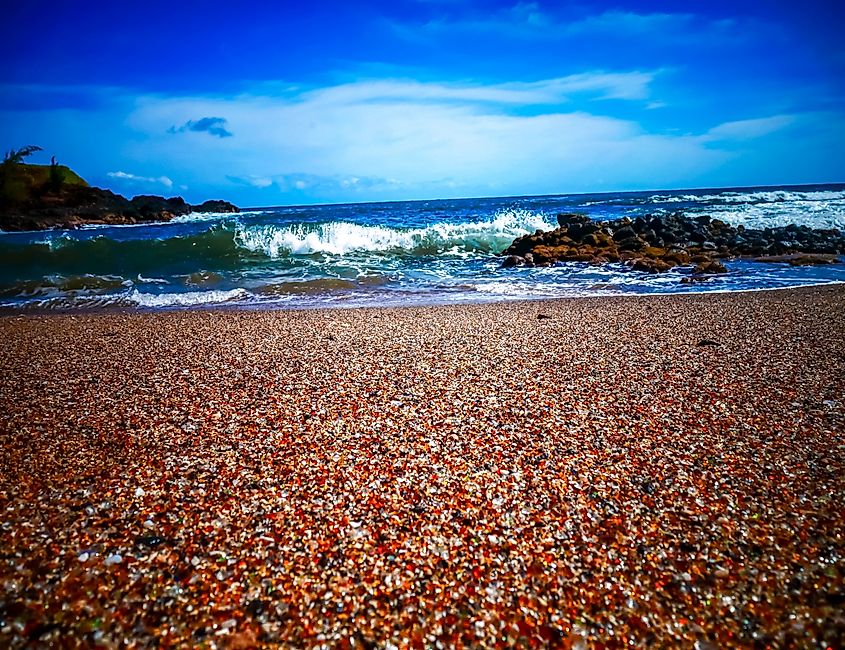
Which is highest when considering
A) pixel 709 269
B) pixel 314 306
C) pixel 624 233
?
pixel 624 233

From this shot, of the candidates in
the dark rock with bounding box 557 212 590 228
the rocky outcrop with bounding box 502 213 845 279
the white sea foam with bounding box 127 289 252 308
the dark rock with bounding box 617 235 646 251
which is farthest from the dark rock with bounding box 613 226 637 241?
the white sea foam with bounding box 127 289 252 308

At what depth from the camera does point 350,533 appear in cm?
255

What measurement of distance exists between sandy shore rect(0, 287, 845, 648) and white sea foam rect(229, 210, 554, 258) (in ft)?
46.4

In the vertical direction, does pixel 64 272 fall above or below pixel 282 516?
above

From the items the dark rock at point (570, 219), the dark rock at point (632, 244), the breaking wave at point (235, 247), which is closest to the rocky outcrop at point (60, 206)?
the breaking wave at point (235, 247)

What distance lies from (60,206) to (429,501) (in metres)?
52.4

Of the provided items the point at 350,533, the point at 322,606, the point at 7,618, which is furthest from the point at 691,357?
the point at 7,618

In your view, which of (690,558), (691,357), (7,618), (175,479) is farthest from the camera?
(691,357)

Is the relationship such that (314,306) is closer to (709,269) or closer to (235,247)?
(235,247)

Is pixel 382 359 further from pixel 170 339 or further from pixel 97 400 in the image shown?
pixel 170 339

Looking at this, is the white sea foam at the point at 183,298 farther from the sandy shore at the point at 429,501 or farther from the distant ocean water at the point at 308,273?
the sandy shore at the point at 429,501

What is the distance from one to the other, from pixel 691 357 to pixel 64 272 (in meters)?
17.0

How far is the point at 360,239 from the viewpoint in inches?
824

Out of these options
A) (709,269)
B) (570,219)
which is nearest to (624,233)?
(570,219)
